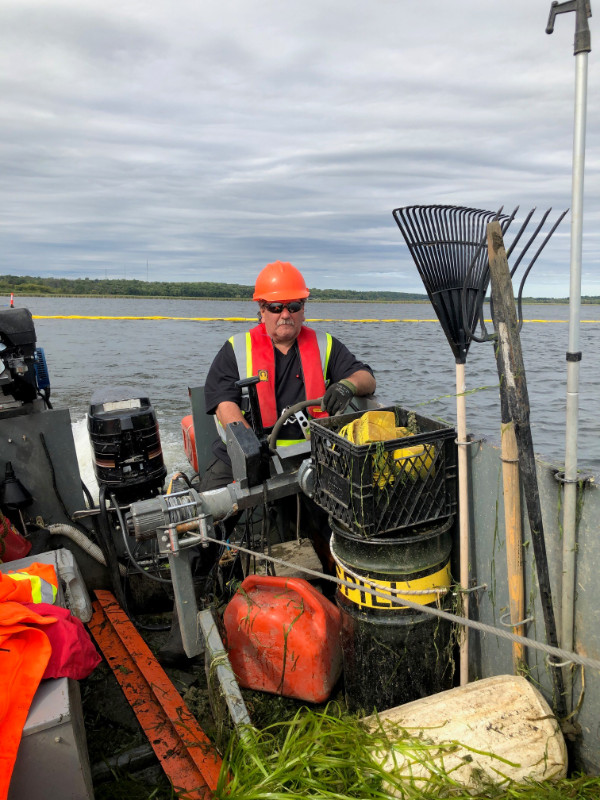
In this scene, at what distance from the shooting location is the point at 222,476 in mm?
3951

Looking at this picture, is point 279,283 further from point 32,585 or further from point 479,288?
point 32,585

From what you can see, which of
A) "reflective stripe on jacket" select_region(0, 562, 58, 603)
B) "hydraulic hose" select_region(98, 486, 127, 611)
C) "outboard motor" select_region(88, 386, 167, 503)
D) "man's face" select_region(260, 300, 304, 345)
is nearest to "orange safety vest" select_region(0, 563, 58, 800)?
"reflective stripe on jacket" select_region(0, 562, 58, 603)

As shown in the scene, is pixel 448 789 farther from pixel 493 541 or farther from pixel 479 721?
pixel 493 541

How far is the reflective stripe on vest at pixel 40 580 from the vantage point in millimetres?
2402

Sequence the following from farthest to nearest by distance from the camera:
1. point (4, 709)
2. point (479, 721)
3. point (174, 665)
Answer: point (174, 665)
point (479, 721)
point (4, 709)

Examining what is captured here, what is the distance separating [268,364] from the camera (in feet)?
13.0

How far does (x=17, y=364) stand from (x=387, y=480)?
3.08 m

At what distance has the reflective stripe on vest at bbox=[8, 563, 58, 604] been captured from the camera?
2.40 meters

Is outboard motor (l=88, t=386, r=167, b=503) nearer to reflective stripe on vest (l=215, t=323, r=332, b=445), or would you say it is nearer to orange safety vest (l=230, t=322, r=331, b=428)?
reflective stripe on vest (l=215, t=323, r=332, b=445)

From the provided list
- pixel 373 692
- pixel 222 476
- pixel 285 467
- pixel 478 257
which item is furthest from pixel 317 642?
pixel 478 257

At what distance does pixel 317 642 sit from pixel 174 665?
1.10m

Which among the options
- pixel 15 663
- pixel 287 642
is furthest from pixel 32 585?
pixel 287 642

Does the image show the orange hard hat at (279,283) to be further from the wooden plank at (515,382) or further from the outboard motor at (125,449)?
the wooden plank at (515,382)

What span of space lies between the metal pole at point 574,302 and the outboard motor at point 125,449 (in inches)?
121
